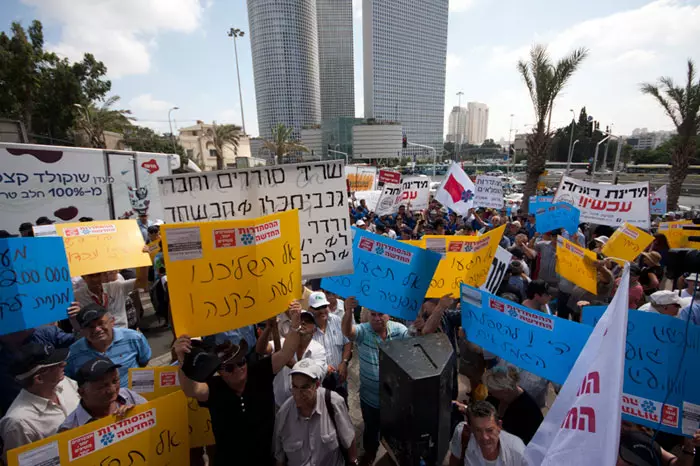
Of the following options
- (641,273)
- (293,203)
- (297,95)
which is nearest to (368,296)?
(293,203)

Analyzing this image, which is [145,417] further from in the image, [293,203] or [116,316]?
[116,316]

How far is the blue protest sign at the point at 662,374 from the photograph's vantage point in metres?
2.31

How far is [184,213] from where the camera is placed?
2.76 m

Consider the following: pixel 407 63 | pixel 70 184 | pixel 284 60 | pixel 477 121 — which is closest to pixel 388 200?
pixel 70 184

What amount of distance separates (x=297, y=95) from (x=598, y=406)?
104 metres

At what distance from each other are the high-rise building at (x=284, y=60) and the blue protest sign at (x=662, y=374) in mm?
87541

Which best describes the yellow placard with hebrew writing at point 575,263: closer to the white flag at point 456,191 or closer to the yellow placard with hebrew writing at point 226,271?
the yellow placard with hebrew writing at point 226,271

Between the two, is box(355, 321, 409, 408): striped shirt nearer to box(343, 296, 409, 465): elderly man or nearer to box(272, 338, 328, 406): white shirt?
box(343, 296, 409, 465): elderly man

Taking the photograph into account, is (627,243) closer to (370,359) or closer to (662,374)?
(662,374)

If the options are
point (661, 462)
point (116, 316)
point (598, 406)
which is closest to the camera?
point (598, 406)

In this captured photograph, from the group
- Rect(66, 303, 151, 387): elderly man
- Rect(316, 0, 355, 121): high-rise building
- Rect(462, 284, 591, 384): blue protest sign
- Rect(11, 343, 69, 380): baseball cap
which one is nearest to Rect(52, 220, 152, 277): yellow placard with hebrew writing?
Rect(66, 303, 151, 387): elderly man

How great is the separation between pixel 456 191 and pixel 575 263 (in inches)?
188

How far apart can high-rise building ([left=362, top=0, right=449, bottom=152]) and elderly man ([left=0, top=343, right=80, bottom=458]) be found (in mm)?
117178

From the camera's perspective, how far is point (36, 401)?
2.31 metres
